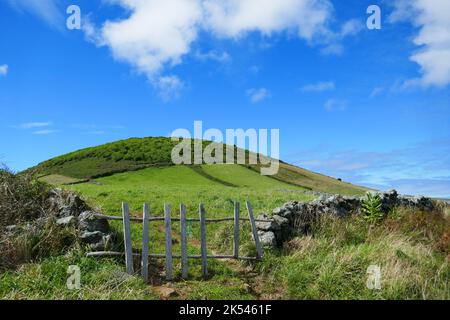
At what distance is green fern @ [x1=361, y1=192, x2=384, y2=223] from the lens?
15.9 metres

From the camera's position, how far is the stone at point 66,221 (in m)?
12.6

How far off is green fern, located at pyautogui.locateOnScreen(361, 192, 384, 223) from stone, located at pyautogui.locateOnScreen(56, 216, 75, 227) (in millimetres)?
9361

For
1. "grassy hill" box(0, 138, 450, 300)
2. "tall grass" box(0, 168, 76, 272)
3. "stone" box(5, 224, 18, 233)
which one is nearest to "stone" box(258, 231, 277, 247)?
"grassy hill" box(0, 138, 450, 300)

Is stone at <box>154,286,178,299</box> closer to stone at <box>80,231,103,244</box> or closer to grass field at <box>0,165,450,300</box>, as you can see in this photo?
grass field at <box>0,165,450,300</box>

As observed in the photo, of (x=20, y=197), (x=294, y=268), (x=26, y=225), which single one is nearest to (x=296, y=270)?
(x=294, y=268)

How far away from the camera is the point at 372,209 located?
634 inches

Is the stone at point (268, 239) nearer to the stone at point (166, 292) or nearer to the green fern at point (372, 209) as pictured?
the stone at point (166, 292)

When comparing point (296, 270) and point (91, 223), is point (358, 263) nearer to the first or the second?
point (296, 270)

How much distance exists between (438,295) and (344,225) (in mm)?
5263

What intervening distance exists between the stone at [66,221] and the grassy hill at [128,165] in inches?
1554

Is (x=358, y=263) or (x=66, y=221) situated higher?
(x=66, y=221)

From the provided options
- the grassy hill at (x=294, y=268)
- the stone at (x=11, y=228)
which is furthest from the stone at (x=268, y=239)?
the stone at (x=11, y=228)

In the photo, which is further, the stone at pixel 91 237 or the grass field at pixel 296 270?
the stone at pixel 91 237

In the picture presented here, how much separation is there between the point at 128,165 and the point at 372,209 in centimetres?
4923
